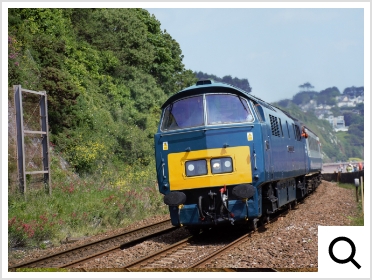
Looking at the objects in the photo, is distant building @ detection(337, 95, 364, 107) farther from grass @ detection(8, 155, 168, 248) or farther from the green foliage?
the green foliage

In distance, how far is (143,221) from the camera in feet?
54.1

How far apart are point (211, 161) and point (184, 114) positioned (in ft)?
3.81

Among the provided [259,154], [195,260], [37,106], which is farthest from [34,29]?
[195,260]

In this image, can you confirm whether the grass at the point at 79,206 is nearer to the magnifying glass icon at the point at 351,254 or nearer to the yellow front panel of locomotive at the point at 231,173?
the yellow front panel of locomotive at the point at 231,173

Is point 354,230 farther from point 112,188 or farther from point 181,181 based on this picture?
point 112,188

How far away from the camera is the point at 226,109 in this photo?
37.5 ft

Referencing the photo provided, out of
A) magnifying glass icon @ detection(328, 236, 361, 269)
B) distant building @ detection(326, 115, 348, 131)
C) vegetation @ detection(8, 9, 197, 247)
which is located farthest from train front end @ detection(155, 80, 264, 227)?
distant building @ detection(326, 115, 348, 131)

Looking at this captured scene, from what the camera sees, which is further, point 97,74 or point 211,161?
point 97,74

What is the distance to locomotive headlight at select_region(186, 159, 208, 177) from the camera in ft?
36.3

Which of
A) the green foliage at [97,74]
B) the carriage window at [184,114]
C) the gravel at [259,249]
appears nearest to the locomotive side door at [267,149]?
the gravel at [259,249]

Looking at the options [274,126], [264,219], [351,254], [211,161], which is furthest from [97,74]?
[351,254]

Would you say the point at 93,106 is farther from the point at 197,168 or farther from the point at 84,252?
the point at 197,168

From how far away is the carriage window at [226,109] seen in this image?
446 inches

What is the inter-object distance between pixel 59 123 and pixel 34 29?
304cm
